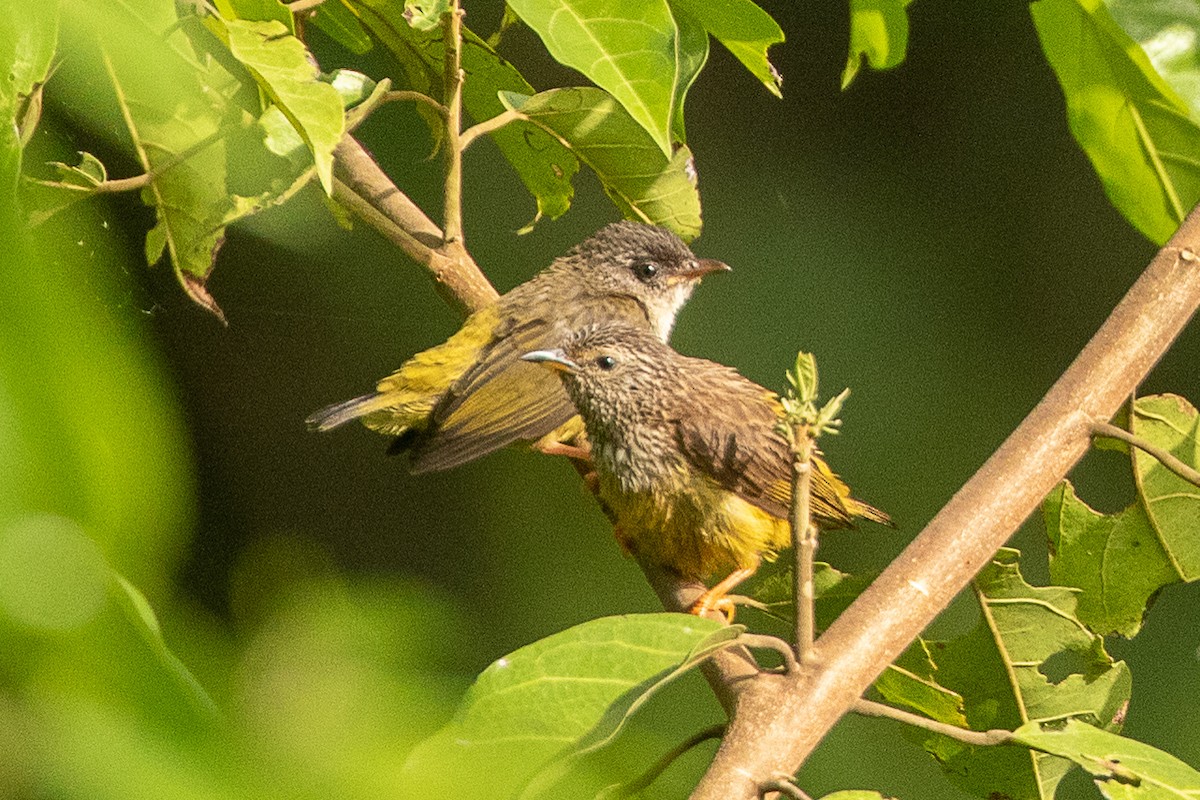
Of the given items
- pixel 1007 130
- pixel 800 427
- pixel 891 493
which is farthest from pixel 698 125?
pixel 800 427

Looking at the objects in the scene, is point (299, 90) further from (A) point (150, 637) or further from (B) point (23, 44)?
(A) point (150, 637)

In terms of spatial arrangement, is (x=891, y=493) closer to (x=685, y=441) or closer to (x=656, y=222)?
(x=685, y=441)

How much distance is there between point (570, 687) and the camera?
3.73 feet

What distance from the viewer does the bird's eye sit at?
3709mm

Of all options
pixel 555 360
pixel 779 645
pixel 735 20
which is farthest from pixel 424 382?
pixel 779 645

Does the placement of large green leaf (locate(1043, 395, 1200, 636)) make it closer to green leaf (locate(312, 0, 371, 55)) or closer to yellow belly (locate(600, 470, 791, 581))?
yellow belly (locate(600, 470, 791, 581))

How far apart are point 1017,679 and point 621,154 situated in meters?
0.97

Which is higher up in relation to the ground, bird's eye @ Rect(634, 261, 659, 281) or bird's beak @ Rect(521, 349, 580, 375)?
bird's beak @ Rect(521, 349, 580, 375)

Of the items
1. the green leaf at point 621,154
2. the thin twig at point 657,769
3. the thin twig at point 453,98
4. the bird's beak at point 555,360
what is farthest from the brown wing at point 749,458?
the thin twig at point 657,769

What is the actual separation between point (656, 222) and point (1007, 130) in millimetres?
3563

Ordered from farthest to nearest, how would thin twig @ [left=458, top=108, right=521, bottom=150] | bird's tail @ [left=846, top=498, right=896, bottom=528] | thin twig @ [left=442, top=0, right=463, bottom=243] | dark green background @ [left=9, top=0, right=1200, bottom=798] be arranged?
dark green background @ [left=9, top=0, right=1200, bottom=798], bird's tail @ [left=846, top=498, right=896, bottom=528], thin twig @ [left=458, top=108, right=521, bottom=150], thin twig @ [left=442, top=0, right=463, bottom=243]

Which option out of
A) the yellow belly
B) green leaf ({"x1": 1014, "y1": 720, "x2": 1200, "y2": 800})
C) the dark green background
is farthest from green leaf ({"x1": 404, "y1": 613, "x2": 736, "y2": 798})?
the dark green background

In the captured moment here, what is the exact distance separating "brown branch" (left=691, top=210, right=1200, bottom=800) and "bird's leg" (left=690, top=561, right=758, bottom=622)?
0.78 m

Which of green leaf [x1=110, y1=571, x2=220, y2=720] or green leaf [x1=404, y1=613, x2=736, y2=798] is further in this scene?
green leaf [x1=404, y1=613, x2=736, y2=798]
